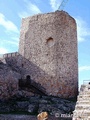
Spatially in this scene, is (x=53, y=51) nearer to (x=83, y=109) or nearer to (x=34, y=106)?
(x=34, y=106)

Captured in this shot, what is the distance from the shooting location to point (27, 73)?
26.4m

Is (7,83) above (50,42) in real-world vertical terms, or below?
below

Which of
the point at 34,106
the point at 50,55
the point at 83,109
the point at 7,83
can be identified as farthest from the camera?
the point at 50,55

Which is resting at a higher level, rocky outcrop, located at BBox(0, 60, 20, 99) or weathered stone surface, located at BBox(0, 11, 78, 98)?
weathered stone surface, located at BBox(0, 11, 78, 98)

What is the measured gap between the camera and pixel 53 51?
25375 millimetres

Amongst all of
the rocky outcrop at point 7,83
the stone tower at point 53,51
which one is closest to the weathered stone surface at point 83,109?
the rocky outcrop at point 7,83

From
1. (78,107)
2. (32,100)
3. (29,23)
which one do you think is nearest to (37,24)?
(29,23)

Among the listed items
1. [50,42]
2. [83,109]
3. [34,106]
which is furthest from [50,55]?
[83,109]

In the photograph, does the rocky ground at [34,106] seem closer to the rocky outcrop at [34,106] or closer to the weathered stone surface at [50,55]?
the rocky outcrop at [34,106]

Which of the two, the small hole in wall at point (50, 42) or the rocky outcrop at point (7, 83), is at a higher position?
the small hole in wall at point (50, 42)

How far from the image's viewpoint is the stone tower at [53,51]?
25.0 metres

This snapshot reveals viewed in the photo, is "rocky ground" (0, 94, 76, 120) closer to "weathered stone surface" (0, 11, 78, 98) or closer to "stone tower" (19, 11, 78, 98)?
"weathered stone surface" (0, 11, 78, 98)

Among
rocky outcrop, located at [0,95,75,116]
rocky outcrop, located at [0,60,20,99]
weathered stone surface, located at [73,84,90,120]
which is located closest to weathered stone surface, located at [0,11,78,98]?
rocky outcrop, located at [0,60,20,99]

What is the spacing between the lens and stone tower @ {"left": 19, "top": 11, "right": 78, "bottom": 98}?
25047 millimetres
